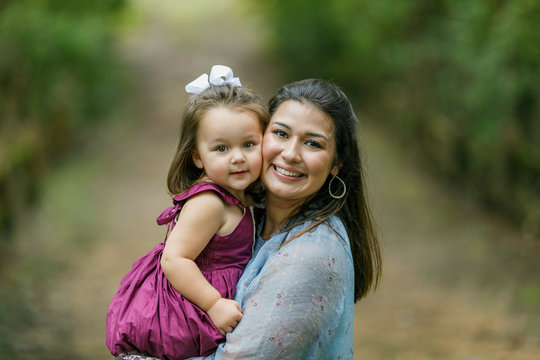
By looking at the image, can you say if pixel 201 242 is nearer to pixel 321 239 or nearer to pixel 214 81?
pixel 321 239

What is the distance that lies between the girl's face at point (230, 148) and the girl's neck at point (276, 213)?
0.15m

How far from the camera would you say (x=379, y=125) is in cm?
1403

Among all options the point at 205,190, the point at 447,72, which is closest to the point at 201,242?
the point at 205,190

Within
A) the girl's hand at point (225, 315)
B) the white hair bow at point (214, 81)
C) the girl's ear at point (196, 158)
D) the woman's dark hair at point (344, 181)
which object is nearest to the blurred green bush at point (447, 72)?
the woman's dark hair at point (344, 181)

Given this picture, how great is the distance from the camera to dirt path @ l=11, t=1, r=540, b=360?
561cm

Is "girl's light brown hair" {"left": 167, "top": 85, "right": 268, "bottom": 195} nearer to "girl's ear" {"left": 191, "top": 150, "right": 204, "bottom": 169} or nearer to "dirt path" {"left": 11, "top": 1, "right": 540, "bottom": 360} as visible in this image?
"girl's ear" {"left": 191, "top": 150, "right": 204, "bottom": 169}

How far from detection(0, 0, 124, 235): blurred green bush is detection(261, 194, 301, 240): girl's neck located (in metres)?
4.82

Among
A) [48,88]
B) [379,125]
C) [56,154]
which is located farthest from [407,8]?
[56,154]

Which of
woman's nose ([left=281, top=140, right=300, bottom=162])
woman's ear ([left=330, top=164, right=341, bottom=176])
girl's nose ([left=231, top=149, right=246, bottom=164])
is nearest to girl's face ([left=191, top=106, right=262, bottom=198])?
girl's nose ([left=231, top=149, right=246, bottom=164])

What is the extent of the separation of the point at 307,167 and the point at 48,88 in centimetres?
759

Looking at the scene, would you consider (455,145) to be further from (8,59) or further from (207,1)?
(207,1)

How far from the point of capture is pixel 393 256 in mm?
8062

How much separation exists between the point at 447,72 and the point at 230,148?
7362 millimetres

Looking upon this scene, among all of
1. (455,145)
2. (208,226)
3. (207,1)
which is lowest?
(208,226)
